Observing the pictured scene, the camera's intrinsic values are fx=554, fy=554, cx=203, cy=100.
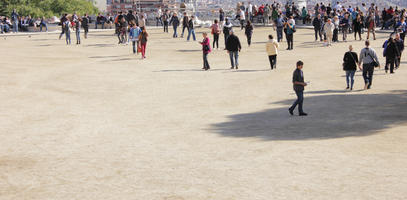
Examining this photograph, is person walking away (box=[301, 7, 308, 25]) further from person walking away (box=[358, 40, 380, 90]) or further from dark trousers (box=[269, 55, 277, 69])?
person walking away (box=[358, 40, 380, 90])

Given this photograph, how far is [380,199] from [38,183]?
18.3ft

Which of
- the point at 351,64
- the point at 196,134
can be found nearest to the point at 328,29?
the point at 351,64

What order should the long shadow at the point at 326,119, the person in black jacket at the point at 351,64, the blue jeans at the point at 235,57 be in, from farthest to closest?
1. the blue jeans at the point at 235,57
2. the person in black jacket at the point at 351,64
3. the long shadow at the point at 326,119

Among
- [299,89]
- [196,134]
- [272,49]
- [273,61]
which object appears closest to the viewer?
[196,134]

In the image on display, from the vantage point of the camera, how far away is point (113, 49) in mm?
33312

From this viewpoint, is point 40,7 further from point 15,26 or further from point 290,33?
point 290,33

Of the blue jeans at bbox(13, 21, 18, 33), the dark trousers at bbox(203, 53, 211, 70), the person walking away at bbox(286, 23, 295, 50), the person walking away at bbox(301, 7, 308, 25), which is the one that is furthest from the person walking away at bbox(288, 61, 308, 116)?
the blue jeans at bbox(13, 21, 18, 33)

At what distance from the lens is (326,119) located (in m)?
14.3

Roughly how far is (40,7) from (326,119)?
73178mm

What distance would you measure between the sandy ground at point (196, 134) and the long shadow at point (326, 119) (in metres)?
0.03

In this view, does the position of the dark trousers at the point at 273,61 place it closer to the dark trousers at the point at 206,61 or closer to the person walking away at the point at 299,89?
the dark trousers at the point at 206,61

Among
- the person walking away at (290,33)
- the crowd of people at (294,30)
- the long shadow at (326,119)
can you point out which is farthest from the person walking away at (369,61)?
the person walking away at (290,33)

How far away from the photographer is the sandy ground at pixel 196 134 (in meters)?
9.11

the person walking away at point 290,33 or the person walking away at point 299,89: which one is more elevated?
the person walking away at point 290,33
